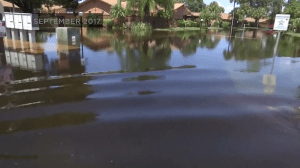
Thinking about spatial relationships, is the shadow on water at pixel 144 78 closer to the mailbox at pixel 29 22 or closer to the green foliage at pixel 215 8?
the mailbox at pixel 29 22

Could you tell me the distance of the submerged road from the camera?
4.07m

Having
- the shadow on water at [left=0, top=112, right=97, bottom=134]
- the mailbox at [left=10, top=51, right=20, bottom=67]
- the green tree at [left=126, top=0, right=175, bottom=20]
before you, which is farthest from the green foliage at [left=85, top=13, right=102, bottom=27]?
the shadow on water at [left=0, top=112, right=97, bottom=134]

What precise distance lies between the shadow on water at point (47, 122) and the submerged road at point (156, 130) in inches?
0.7

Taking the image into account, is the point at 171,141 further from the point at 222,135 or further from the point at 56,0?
the point at 56,0

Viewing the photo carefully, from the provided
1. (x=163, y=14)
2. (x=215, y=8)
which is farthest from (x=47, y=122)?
(x=215, y=8)

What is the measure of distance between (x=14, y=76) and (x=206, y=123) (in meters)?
6.58

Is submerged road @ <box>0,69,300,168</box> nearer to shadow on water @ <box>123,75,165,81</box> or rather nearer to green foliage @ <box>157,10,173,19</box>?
shadow on water @ <box>123,75,165,81</box>

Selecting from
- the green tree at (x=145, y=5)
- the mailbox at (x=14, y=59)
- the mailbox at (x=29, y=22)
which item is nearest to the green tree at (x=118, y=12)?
the green tree at (x=145, y=5)

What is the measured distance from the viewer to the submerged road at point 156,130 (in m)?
4.07

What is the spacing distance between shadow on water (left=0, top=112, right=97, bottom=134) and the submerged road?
19 mm

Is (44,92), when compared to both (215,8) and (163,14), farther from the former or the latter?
(215,8)

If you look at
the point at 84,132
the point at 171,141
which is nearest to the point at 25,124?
the point at 84,132

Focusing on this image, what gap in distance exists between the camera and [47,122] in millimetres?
5203

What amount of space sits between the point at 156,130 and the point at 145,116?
2.31 feet
